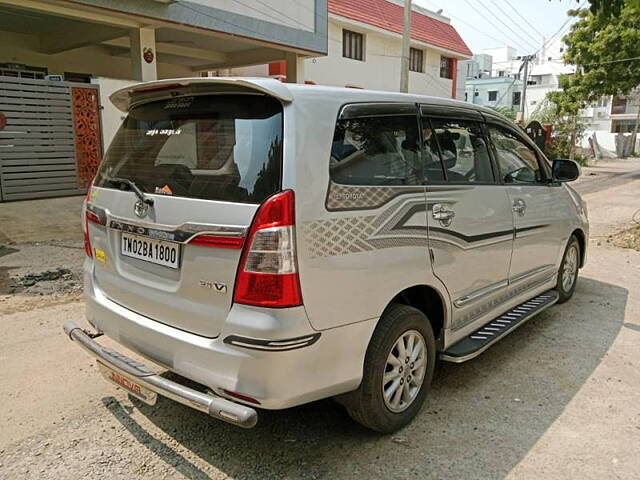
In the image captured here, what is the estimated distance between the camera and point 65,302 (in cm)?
511

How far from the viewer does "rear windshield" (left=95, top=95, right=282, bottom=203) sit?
240 centimetres

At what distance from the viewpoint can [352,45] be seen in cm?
2241

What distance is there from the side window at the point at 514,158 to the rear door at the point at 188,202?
7.22ft

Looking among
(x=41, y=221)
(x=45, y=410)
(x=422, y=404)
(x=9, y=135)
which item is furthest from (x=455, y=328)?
(x=9, y=135)

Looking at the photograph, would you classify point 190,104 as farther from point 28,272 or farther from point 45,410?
point 28,272

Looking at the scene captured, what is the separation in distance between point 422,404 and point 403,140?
5.16ft

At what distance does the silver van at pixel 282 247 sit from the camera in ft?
7.64

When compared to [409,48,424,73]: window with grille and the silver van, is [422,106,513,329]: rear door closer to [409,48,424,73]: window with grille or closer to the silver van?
the silver van

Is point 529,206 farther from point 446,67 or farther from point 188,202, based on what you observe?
point 446,67

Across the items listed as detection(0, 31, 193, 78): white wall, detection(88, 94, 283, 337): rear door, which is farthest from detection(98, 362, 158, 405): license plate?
detection(0, 31, 193, 78): white wall

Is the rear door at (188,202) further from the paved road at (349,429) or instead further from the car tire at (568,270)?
the car tire at (568,270)

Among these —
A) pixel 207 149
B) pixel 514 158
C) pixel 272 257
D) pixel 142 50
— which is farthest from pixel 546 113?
pixel 272 257

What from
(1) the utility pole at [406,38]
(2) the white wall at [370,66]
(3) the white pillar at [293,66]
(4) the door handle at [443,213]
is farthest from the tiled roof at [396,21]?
(4) the door handle at [443,213]

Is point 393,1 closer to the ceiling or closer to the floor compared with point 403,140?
closer to the ceiling
